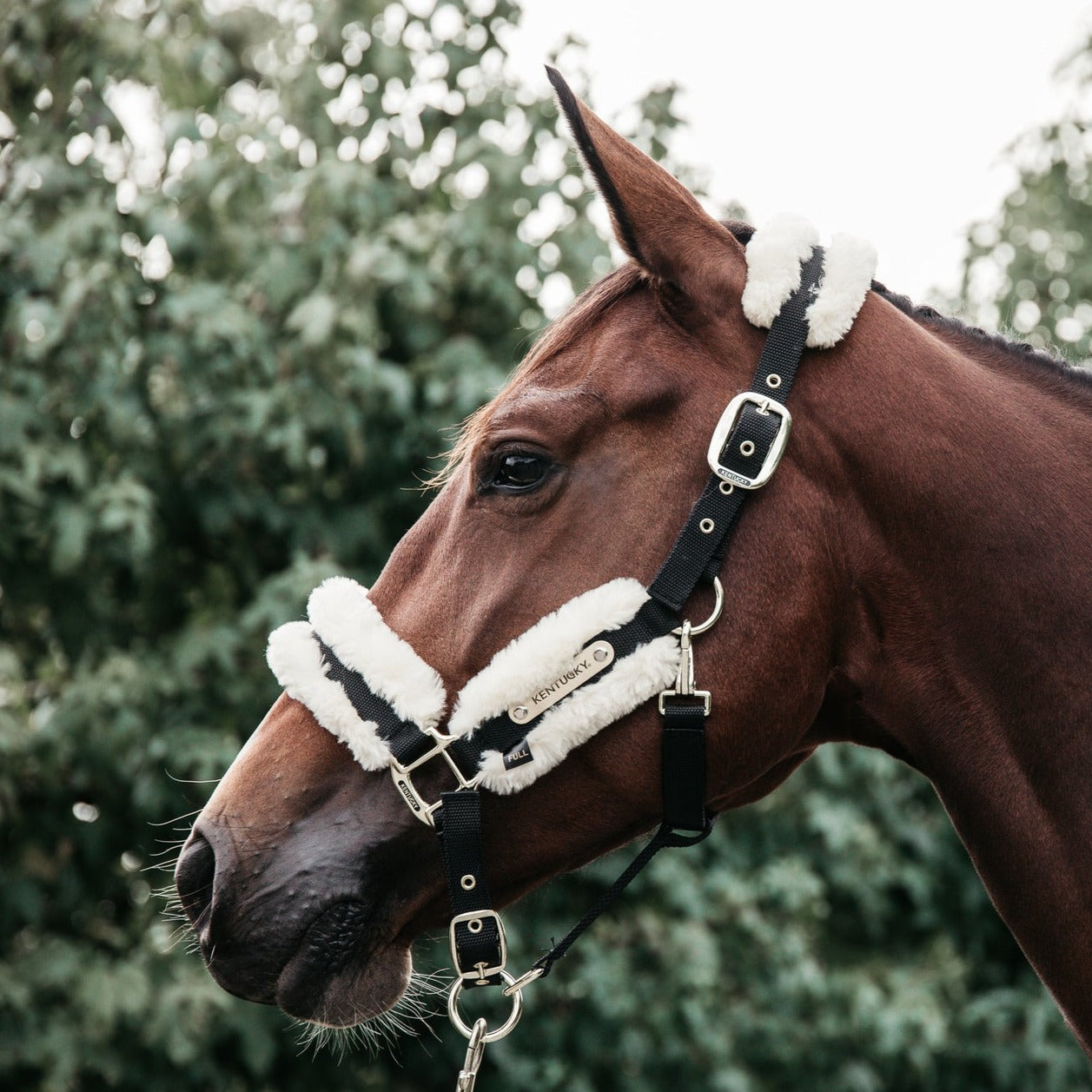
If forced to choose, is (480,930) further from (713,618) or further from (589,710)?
(713,618)

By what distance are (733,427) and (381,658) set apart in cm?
65

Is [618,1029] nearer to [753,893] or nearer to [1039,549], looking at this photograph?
[753,893]

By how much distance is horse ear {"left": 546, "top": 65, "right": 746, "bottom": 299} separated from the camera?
1801mm

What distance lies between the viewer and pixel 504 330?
13.5ft

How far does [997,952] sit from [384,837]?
13.6 ft

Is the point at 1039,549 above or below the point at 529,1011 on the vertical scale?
above

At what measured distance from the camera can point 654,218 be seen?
1.86m

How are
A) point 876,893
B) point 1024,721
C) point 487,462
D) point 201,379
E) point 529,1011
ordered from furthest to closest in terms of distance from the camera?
1. point 876,893
2. point 529,1011
3. point 201,379
4. point 487,462
5. point 1024,721

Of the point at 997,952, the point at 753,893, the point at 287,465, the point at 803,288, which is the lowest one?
the point at 997,952

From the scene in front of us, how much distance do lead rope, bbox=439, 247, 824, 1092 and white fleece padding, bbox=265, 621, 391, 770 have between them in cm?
12

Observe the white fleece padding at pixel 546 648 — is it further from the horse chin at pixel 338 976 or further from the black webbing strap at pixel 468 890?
the horse chin at pixel 338 976

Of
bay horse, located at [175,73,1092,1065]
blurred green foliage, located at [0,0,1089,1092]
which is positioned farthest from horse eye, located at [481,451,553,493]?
blurred green foliage, located at [0,0,1089,1092]

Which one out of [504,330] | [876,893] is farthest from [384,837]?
[876,893]

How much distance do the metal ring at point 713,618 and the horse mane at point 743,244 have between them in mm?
443
